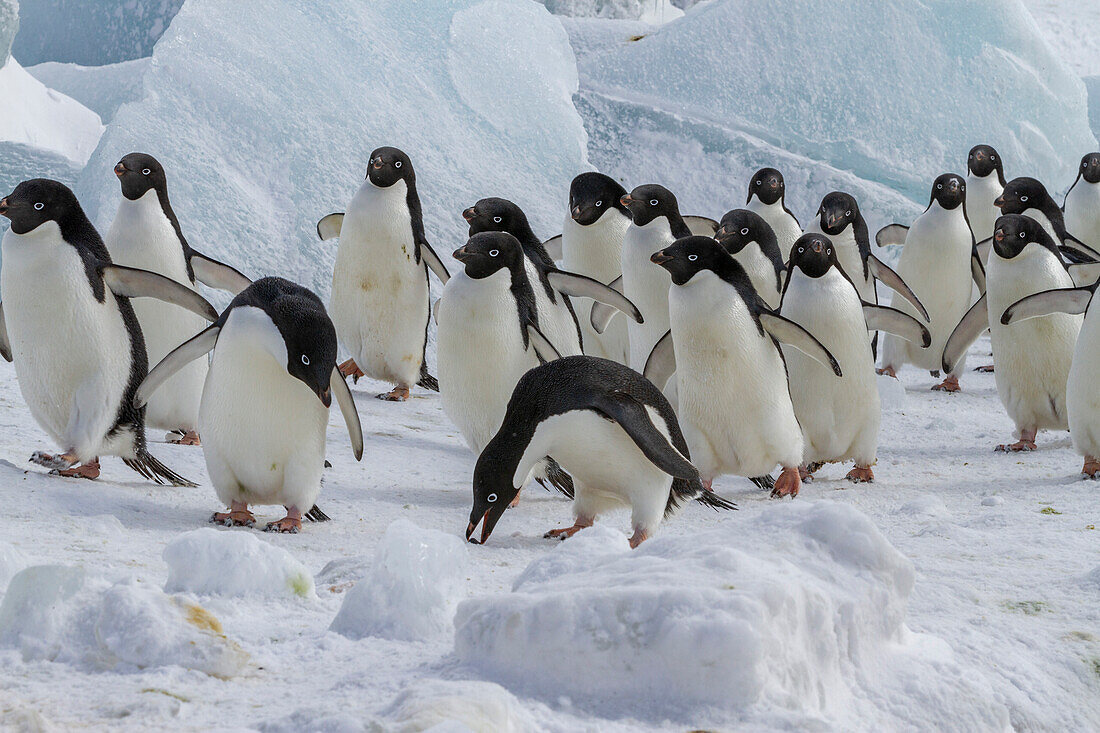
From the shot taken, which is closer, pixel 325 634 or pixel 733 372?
pixel 325 634

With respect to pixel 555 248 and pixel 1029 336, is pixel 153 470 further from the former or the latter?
pixel 1029 336

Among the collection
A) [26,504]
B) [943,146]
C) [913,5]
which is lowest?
[26,504]

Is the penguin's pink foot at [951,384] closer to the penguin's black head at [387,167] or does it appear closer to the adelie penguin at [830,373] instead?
the adelie penguin at [830,373]

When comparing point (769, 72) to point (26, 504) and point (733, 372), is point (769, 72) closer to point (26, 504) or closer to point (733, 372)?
point (733, 372)

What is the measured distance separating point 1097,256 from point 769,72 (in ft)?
12.6

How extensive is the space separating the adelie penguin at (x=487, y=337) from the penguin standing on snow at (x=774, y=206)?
7.92ft

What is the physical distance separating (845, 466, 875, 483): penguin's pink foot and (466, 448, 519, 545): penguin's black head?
1.53m

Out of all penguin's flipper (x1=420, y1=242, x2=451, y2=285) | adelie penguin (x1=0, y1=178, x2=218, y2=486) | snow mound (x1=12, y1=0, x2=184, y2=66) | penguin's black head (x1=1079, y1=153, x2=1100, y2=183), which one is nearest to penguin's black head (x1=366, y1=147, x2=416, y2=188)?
penguin's flipper (x1=420, y1=242, x2=451, y2=285)

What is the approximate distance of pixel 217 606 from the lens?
1.86 meters

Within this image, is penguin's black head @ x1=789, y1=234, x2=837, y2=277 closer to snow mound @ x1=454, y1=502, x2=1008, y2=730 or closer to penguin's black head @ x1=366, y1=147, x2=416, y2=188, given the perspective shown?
penguin's black head @ x1=366, y1=147, x2=416, y2=188

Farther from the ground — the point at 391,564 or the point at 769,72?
the point at 769,72

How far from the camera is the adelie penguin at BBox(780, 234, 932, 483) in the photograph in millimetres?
3891

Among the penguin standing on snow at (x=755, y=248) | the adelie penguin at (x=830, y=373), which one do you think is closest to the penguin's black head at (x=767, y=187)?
the penguin standing on snow at (x=755, y=248)

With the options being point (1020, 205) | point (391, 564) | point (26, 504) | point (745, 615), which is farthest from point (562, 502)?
point (1020, 205)
